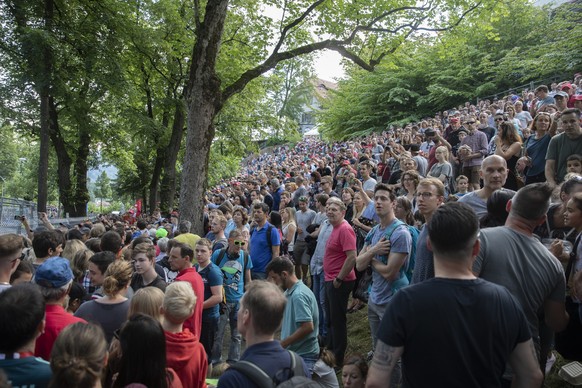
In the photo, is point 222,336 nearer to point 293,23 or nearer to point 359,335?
point 359,335

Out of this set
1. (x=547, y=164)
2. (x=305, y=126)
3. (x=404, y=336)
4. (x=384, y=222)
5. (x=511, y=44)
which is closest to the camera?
(x=404, y=336)

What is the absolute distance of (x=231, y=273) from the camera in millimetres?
6613

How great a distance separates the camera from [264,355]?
8.54ft

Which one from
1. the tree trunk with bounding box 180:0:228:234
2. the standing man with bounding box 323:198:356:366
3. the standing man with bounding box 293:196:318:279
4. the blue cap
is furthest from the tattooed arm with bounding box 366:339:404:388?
the tree trunk with bounding box 180:0:228:234

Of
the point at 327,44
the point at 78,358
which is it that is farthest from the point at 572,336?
the point at 327,44

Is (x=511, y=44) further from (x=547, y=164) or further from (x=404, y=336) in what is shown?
(x=404, y=336)

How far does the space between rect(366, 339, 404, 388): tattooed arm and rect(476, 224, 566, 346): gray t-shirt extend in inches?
36.7

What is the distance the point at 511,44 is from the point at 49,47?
94.1 feet

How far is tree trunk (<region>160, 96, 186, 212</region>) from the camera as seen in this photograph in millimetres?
22125

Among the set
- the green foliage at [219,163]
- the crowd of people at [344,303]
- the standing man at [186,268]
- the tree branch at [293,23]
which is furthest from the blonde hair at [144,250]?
the green foliage at [219,163]

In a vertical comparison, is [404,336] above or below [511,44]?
below

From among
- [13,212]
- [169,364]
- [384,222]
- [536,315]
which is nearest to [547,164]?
[384,222]

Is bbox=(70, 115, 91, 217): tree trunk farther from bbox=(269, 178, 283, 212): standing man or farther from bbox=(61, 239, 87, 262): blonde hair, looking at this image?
bbox=(61, 239, 87, 262): blonde hair

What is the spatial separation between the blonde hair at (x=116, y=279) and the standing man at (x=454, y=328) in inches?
101
